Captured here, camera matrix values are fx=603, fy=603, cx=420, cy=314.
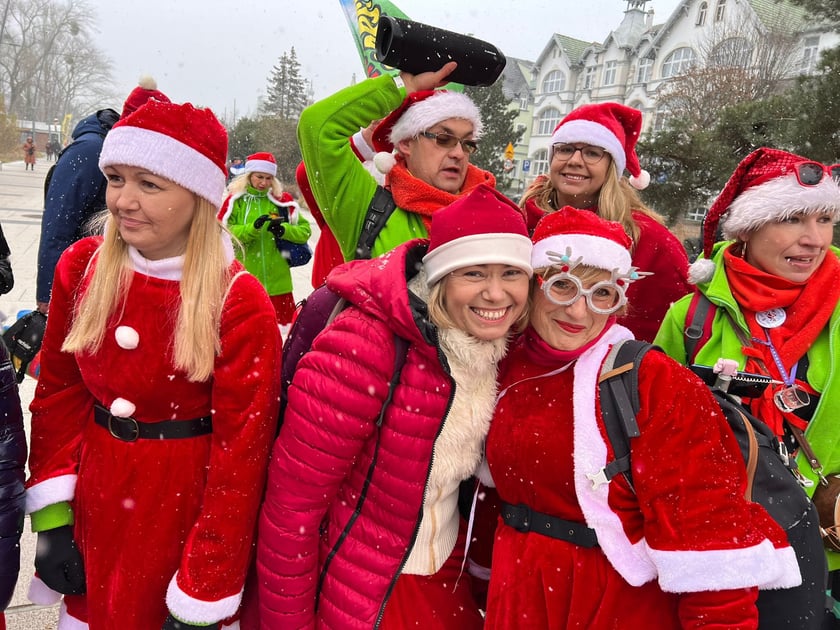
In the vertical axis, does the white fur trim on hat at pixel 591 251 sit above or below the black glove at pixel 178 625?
above

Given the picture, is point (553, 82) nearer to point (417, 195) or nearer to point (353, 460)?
point (417, 195)

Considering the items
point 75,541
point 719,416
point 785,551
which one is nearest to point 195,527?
point 75,541

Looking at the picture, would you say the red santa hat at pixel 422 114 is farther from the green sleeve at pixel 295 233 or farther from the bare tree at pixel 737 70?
the bare tree at pixel 737 70

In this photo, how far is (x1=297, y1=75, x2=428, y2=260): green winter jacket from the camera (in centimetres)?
259

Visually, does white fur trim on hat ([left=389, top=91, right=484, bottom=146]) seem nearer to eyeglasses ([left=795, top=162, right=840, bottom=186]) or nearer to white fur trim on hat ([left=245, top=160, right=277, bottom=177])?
eyeglasses ([left=795, top=162, right=840, bottom=186])

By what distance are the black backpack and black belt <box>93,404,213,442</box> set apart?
1.20 meters

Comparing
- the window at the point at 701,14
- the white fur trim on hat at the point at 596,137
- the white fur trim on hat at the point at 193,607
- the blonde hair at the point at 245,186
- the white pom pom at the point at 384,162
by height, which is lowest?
the white fur trim on hat at the point at 193,607

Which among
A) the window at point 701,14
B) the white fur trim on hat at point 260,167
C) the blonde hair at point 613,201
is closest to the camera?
the blonde hair at point 613,201

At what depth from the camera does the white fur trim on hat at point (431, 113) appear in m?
2.65

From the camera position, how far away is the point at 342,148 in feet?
8.59

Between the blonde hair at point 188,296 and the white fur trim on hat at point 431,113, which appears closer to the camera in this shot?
the blonde hair at point 188,296

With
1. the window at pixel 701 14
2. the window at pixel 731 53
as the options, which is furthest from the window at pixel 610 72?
the window at pixel 731 53

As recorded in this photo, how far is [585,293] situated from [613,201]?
55.2 inches

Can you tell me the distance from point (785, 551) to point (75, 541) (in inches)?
82.5
